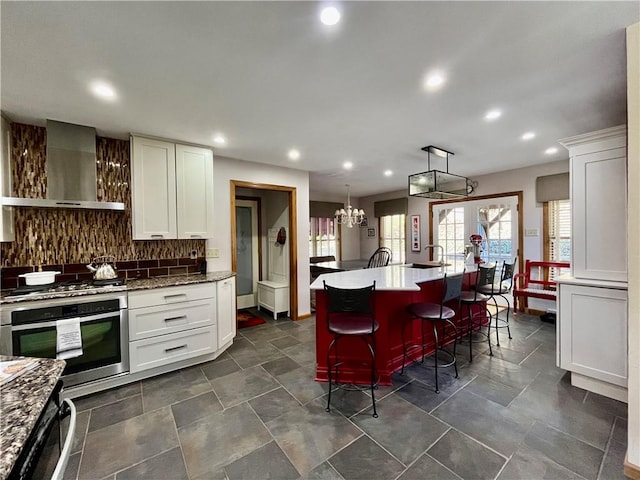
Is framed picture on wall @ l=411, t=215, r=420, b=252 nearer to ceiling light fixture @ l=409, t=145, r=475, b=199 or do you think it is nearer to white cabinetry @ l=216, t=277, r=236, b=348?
ceiling light fixture @ l=409, t=145, r=475, b=199

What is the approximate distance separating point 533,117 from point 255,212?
4.11m

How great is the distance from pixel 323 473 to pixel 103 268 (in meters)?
2.65

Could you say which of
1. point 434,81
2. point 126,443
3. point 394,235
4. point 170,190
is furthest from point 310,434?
point 394,235

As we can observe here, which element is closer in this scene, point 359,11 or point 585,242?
point 359,11

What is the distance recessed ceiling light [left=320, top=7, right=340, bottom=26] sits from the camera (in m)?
1.31

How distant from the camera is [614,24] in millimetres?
1434

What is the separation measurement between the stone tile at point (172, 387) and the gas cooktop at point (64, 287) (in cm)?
100

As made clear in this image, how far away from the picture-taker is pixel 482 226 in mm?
5004

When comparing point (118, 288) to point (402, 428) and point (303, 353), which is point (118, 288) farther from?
point (402, 428)

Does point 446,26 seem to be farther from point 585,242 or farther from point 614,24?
point 585,242

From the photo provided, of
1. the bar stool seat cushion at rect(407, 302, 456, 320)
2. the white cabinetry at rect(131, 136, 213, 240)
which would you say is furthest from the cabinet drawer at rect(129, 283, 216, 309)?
the bar stool seat cushion at rect(407, 302, 456, 320)

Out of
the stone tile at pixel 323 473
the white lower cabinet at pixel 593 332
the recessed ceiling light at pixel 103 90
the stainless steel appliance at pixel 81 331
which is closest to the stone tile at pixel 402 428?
the stone tile at pixel 323 473

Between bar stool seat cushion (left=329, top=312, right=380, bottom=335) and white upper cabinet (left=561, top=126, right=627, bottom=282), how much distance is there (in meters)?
1.90

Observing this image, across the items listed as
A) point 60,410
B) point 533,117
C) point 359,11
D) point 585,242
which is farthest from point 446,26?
point 60,410
